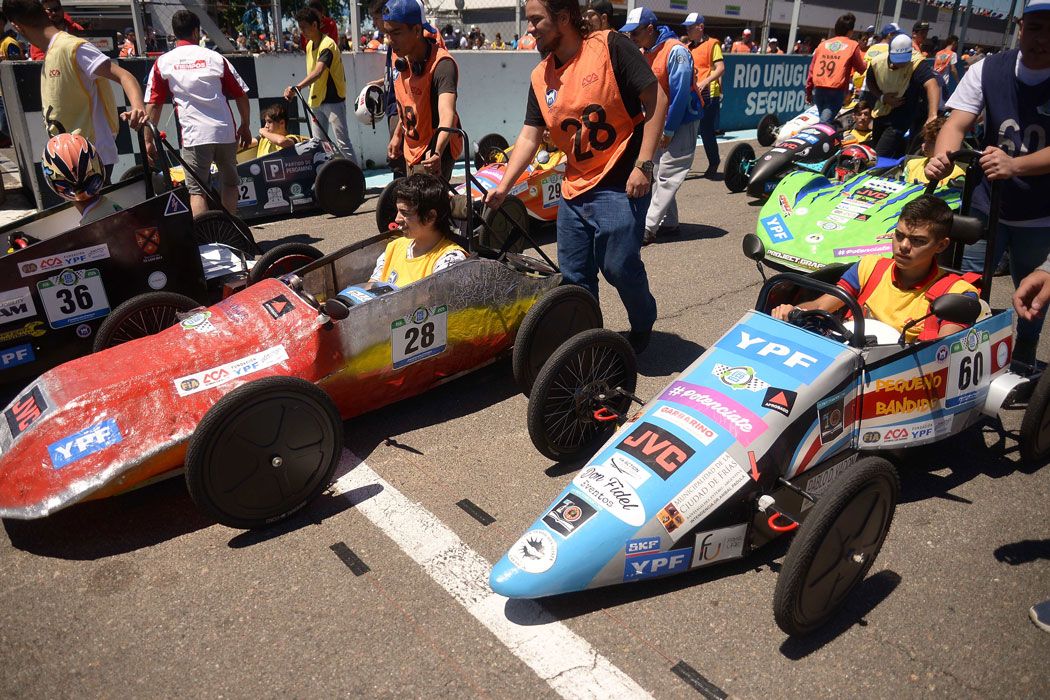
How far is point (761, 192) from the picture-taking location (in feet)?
27.4

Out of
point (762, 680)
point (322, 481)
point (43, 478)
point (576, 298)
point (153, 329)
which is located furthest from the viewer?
point (153, 329)

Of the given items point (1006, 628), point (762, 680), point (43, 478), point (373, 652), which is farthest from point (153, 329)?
point (1006, 628)

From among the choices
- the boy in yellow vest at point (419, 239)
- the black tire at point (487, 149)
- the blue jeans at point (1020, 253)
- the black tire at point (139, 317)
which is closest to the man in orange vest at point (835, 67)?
the black tire at point (487, 149)

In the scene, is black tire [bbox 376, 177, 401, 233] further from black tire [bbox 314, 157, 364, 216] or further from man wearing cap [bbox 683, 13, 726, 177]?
man wearing cap [bbox 683, 13, 726, 177]

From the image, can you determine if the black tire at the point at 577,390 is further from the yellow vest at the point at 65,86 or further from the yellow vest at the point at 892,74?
the yellow vest at the point at 892,74

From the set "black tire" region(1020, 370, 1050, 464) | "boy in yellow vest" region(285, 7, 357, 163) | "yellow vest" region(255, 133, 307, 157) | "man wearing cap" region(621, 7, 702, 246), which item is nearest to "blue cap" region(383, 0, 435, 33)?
"man wearing cap" region(621, 7, 702, 246)

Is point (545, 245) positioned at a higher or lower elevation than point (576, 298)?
lower

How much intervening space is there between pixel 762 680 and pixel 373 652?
1.30 m

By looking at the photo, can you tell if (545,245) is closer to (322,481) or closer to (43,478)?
(322,481)

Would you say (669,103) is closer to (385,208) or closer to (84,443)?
(385,208)

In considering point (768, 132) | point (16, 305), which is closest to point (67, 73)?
point (16, 305)

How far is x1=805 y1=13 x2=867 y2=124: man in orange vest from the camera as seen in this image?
9906 mm

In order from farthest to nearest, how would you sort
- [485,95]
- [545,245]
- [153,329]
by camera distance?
[485,95] < [545,245] < [153,329]

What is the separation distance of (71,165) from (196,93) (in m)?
2.34
